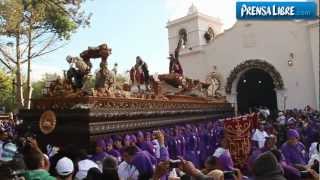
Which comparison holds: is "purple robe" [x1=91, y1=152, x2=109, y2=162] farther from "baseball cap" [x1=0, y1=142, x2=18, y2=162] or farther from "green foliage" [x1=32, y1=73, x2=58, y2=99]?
"green foliage" [x1=32, y1=73, x2=58, y2=99]

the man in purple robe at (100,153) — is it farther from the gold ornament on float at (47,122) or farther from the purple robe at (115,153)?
the gold ornament on float at (47,122)

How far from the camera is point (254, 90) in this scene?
3067 cm

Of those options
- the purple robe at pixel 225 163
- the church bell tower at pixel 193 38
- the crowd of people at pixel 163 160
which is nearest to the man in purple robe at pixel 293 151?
the crowd of people at pixel 163 160

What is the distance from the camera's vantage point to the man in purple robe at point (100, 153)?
25.6 feet

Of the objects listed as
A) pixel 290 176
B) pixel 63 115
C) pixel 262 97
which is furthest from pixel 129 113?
pixel 262 97

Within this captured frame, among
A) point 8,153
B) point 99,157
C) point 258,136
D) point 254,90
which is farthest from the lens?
point 254,90

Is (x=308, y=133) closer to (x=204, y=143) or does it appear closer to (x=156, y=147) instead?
(x=204, y=143)

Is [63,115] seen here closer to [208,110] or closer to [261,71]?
[208,110]

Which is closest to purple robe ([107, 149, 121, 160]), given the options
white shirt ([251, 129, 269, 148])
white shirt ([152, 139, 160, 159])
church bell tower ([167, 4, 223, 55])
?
white shirt ([152, 139, 160, 159])

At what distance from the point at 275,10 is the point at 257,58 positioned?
20.3 meters

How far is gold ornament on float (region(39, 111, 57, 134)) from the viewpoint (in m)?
9.96

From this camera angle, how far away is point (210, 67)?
31.5 m

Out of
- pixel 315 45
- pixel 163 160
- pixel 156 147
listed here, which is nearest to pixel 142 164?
pixel 163 160

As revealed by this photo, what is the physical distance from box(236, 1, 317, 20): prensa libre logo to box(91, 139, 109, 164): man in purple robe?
392 cm
